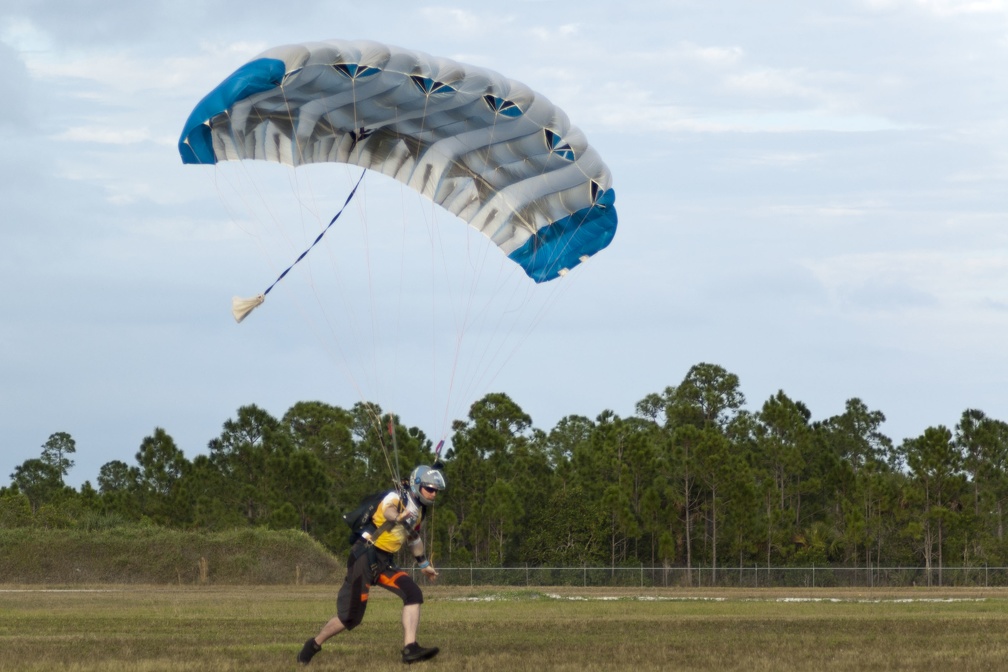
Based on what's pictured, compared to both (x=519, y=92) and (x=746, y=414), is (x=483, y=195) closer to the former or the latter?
(x=519, y=92)

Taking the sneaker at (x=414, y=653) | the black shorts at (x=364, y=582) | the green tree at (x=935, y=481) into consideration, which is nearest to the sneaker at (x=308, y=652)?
the black shorts at (x=364, y=582)

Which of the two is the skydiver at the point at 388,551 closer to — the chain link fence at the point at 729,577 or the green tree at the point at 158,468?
the chain link fence at the point at 729,577

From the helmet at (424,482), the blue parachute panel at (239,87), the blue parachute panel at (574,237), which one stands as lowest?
the helmet at (424,482)

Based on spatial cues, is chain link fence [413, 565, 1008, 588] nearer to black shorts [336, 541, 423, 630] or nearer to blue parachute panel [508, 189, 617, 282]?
blue parachute panel [508, 189, 617, 282]

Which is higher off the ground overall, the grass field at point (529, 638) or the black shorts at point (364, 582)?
the black shorts at point (364, 582)

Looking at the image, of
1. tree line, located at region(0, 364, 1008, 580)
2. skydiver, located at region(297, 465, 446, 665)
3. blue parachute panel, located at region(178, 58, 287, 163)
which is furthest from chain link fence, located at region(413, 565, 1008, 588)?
skydiver, located at region(297, 465, 446, 665)

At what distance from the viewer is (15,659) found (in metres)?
11.9

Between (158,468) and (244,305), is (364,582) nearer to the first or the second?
(244,305)

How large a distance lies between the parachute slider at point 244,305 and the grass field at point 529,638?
146 inches

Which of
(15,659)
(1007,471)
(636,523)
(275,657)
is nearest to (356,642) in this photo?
(275,657)

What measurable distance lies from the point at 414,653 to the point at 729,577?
42211 millimetres

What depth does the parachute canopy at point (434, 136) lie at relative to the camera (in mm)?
15609

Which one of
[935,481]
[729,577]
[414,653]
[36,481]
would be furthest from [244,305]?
[36,481]

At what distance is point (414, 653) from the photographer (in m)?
11.6
